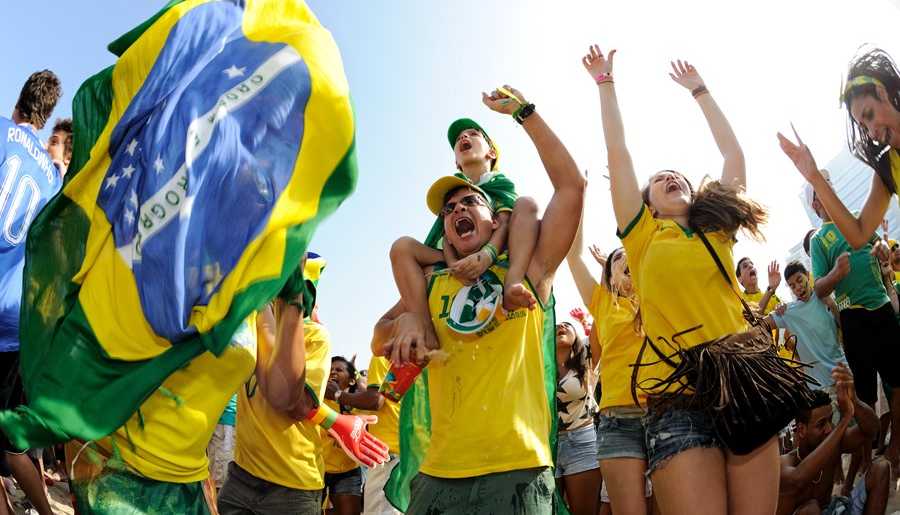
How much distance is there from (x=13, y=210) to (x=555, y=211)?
2.96m

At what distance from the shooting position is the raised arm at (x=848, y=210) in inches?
168

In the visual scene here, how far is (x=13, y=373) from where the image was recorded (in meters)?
4.27

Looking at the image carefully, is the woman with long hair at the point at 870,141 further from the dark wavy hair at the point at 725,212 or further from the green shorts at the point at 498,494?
the green shorts at the point at 498,494

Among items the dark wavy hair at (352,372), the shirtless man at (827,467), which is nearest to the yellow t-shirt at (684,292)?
the shirtless man at (827,467)

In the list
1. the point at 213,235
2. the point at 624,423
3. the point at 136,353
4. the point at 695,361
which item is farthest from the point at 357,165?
the point at 624,423

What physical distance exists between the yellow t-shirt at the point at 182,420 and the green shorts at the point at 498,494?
889 millimetres

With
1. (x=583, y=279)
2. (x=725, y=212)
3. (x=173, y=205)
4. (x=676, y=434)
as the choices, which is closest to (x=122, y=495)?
(x=173, y=205)

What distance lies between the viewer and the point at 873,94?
399 centimetres

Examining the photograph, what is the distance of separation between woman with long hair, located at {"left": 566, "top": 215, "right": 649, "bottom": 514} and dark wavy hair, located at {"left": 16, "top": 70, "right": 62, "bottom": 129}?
334 cm

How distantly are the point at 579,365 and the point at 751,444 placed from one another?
3.91 m

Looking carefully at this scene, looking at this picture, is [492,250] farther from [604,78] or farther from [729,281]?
[604,78]

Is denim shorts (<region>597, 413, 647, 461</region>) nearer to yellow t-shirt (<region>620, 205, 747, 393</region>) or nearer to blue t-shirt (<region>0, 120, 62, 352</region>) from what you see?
yellow t-shirt (<region>620, 205, 747, 393</region>)

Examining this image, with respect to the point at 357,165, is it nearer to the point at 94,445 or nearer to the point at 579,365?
the point at 94,445

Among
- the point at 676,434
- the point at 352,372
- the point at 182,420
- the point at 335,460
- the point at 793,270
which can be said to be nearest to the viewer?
the point at 182,420
